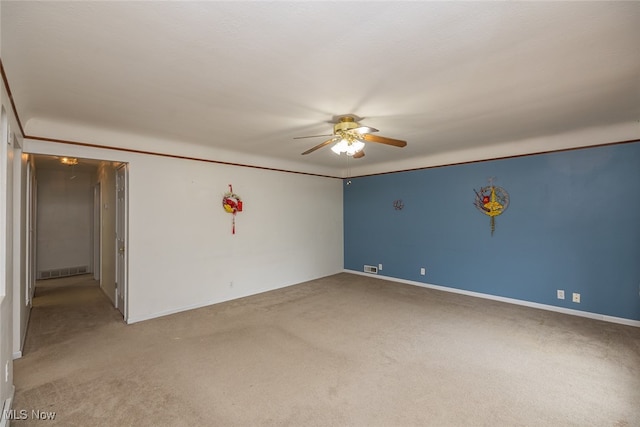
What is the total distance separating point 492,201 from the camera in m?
4.51

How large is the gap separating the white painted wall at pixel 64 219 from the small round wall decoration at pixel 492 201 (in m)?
8.08

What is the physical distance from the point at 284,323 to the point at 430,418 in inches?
80.9

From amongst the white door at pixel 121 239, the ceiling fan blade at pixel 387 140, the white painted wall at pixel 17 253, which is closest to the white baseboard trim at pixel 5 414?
the white painted wall at pixel 17 253

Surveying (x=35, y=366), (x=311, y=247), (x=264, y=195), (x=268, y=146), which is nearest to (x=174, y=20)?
(x=268, y=146)

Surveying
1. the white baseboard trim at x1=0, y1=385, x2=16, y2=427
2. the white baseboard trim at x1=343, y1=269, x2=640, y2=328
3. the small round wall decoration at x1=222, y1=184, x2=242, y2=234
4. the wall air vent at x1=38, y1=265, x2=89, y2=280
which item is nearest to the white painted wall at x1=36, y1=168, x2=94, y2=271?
the wall air vent at x1=38, y1=265, x2=89, y2=280

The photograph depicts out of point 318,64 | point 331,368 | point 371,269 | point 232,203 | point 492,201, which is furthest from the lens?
point 371,269

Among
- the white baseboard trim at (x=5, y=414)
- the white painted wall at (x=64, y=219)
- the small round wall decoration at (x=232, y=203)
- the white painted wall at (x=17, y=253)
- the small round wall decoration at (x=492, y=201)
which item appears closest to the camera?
the white baseboard trim at (x=5, y=414)

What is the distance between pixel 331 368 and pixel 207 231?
9.31 ft

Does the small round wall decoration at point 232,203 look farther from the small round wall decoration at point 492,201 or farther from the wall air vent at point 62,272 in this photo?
the wall air vent at point 62,272

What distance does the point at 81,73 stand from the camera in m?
2.10

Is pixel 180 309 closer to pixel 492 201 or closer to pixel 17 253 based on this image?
pixel 17 253

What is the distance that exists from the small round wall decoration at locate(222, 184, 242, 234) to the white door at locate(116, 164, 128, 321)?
1.33 meters

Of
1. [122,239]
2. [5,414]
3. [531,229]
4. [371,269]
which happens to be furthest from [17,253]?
[531,229]

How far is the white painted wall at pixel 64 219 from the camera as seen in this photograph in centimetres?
618
